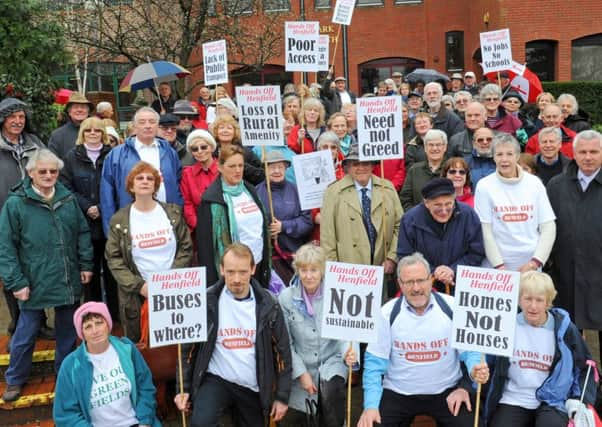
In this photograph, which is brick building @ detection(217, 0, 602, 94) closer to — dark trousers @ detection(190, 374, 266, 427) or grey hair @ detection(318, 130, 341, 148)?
grey hair @ detection(318, 130, 341, 148)

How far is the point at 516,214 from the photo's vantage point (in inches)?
209

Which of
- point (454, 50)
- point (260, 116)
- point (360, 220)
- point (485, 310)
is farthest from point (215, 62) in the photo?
point (454, 50)

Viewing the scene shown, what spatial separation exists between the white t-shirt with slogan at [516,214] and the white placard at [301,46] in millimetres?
3243

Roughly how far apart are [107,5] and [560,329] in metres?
13.1

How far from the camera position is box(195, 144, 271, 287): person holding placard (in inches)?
214

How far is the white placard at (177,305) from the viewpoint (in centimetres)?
441

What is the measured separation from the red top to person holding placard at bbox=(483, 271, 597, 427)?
2925 mm

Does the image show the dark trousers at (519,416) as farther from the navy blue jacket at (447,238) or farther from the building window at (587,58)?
the building window at (587,58)

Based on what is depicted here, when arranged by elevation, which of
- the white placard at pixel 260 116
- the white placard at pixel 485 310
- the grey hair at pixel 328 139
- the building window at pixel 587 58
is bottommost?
the white placard at pixel 485 310

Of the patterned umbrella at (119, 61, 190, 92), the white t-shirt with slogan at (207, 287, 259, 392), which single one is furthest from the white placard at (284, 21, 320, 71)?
the white t-shirt with slogan at (207, 287, 259, 392)

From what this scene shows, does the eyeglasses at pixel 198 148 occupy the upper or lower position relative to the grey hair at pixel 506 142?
upper

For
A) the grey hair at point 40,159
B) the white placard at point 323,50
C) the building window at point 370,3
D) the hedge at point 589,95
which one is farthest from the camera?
the building window at point 370,3

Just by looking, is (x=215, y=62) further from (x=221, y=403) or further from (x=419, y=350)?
(x=419, y=350)

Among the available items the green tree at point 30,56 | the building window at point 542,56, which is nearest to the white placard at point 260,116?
the green tree at point 30,56
